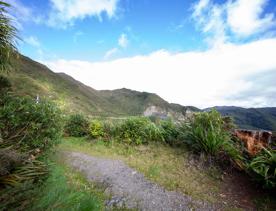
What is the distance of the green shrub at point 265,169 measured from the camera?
612cm

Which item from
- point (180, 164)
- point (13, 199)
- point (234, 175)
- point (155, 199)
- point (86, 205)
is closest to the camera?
point (13, 199)

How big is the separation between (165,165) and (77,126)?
6.15 m

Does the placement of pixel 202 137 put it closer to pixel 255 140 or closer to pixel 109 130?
pixel 255 140

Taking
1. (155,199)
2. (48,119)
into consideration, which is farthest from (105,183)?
(48,119)

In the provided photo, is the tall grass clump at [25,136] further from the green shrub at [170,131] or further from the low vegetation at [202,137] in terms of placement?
the green shrub at [170,131]

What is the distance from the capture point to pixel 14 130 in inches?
206

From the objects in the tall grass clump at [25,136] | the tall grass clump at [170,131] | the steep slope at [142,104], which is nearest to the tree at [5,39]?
the tall grass clump at [25,136]

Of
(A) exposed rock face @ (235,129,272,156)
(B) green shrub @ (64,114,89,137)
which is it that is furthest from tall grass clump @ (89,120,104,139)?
(A) exposed rock face @ (235,129,272,156)

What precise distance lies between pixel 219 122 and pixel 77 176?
4.97m

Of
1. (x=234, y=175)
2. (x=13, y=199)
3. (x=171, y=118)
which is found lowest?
(x=234, y=175)

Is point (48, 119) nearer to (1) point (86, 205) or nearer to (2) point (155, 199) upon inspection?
(2) point (155, 199)

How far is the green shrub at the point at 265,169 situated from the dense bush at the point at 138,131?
3957 millimetres

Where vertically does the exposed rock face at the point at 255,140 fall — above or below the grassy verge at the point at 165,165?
above

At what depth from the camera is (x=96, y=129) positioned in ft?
38.2
